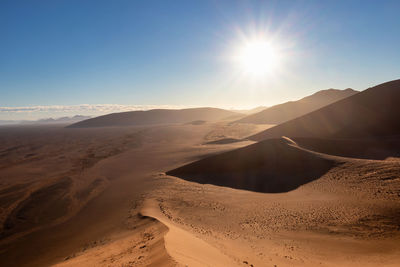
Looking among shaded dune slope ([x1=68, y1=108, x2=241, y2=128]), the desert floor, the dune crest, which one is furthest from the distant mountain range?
shaded dune slope ([x1=68, y1=108, x2=241, y2=128])

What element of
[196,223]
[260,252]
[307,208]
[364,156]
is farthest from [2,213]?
[364,156]

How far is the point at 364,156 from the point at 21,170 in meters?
25.1

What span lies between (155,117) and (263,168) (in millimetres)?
109392

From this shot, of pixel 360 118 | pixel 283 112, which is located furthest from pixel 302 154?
pixel 283 112

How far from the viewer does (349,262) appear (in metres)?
3.97

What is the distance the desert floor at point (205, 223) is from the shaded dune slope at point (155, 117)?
311 feet

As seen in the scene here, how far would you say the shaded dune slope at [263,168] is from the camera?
10109mm

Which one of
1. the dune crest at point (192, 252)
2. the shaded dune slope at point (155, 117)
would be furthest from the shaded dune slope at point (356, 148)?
the shaded dune slope at point (155, 117)

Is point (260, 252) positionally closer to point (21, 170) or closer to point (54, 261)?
point (54, 261)

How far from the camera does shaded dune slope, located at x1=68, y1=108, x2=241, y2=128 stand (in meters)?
108

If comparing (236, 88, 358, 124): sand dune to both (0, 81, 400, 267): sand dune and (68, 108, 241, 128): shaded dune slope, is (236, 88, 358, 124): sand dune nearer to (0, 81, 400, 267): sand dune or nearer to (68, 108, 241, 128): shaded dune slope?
(68, 108, 241, 128): shaded dune slope

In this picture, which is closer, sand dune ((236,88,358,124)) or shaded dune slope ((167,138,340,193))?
shaded dune slope ((167,138,340,193))

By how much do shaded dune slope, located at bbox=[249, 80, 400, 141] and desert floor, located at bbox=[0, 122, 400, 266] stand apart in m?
11.8

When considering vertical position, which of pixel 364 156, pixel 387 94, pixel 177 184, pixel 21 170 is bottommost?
pixel 21 170
